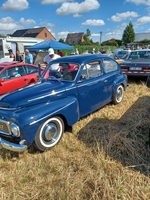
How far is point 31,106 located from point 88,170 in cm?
145

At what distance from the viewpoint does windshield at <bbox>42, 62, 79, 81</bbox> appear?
13.2ft

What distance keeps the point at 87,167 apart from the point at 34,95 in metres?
1.58

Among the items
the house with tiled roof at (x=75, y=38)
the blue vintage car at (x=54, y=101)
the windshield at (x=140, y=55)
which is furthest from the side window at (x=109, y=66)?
the house with tiled roof at (x=75, y=38)

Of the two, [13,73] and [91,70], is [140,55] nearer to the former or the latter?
[91,70]

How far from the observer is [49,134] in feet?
10.9

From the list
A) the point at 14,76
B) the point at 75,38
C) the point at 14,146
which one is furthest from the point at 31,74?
the point at 75,38

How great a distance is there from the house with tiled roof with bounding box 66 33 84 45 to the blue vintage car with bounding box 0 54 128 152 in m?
67.8

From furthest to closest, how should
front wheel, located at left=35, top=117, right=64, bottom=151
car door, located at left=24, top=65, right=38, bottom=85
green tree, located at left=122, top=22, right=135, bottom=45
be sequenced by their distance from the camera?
green tree, located at left=122, top=22, right=135, bottom=45, car door, located at left=24, top=65, right=38, bottom=85, front wheel, located at left=35, top=117, right=64, bottom=151

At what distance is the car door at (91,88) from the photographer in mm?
4000

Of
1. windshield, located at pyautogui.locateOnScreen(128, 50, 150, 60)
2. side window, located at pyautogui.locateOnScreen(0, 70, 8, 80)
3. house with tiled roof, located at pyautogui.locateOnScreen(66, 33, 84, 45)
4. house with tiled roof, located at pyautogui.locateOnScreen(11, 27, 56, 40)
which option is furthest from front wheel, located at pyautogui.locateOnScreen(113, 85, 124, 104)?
house with tiled roof, located at pyautogui.locateOnScreen(66, 33, 84, 45)

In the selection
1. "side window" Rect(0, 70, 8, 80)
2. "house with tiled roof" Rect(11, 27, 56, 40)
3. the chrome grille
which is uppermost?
"house with tiled roof" Rect(11, 27, 56, 40)

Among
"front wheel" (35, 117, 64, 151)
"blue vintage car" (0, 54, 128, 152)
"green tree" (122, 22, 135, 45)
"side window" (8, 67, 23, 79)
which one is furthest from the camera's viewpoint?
"green tree" (122, 22, 135, 45)

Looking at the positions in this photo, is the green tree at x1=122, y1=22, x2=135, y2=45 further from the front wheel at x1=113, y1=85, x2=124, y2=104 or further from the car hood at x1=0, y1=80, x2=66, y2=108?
the car hood at x1=0, y1=80, x2=66, y2=108

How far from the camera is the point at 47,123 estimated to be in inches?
129
